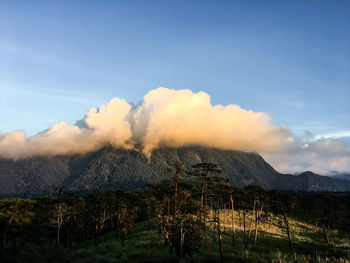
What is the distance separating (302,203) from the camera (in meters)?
80.7

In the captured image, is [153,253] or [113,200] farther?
[113,200]

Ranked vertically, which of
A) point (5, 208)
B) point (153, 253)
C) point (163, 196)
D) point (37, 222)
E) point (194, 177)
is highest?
point (194, 177)

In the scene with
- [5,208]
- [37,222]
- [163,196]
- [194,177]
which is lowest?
[37,222]

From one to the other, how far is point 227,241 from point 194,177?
13.3 meters

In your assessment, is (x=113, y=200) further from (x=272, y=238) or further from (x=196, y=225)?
(x=272, y=238)

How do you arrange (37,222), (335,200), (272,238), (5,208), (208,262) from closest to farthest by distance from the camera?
(208,262) → (5,208) → (272,238) → (37,222) → (335,200)

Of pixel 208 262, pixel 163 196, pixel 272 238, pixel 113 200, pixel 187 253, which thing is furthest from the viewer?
pixel 113 200

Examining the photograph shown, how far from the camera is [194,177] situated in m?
43.6

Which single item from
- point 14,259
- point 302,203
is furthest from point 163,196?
point 302,203

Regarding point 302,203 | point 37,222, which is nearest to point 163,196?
point 37,222

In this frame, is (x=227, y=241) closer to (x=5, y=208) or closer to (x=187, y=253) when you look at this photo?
(x=187, y=253)

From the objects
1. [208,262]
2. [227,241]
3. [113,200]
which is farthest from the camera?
[113,200]

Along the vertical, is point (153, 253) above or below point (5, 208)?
below

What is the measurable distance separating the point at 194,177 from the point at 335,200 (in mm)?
62198
